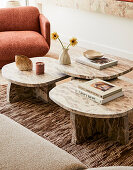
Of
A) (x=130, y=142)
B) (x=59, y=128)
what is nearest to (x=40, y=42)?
(x=59, y=128)

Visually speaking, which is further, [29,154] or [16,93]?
[16,93]

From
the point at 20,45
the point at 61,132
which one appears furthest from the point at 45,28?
the point at 61,132

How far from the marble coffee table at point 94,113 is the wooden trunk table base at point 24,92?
0.50 m

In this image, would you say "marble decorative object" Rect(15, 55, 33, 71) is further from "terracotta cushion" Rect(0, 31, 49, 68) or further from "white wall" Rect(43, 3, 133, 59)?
"white wall" Rect(43, 3, 133, 59)

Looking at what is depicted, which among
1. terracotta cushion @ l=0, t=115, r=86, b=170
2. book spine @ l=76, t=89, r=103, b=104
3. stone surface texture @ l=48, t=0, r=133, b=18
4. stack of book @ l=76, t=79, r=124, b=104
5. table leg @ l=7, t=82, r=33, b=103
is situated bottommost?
table leg @ l=7, t=82, r=33, b=103

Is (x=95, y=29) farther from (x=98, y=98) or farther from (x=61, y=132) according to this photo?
(x=98, y=98)

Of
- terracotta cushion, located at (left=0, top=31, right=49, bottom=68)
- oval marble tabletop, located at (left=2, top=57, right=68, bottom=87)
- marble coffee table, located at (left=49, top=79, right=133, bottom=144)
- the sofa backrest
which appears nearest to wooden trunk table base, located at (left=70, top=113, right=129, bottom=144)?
marble coffee table, located at (left=49, top=79, right=133, bottom=144)

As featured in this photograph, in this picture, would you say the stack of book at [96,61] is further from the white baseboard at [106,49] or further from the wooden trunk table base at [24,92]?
the white baseboard at [106,49]

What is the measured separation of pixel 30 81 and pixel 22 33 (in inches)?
62.0

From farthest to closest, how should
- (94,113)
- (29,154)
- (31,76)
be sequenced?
(31,76), (94,113), (29,154)

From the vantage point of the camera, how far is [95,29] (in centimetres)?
460

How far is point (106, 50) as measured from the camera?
4520mm

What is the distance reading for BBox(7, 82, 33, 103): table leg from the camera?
2916mm

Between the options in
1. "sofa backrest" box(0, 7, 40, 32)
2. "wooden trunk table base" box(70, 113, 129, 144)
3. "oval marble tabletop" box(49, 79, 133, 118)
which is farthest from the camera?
"sofa backrest" box(0, 7, 40, 32)
